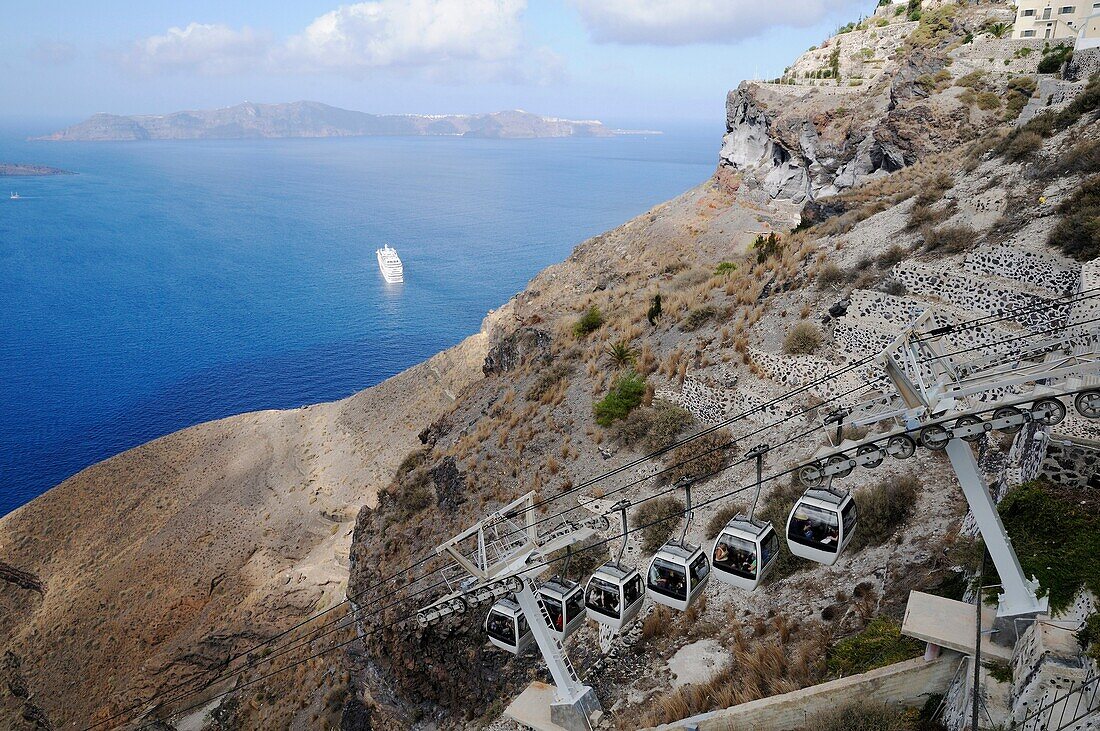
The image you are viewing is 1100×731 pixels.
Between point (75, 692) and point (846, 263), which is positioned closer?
A: point (846, 263)

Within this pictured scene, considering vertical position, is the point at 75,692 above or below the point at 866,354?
below

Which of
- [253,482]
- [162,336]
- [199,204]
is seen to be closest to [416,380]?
[253,482]

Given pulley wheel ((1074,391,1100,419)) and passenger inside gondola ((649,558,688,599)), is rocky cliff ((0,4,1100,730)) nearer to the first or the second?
passenger inside gondola ((649,558,688,599))

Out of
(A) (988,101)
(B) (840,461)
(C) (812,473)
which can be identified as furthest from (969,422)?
(A) (988,101)

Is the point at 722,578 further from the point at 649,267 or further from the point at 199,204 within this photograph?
the point at 199,204

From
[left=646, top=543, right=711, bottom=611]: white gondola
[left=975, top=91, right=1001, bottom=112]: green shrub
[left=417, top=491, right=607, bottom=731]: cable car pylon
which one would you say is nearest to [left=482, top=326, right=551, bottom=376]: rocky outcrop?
[left=417, top=491, right=607, bottom=731]: cable car pylon

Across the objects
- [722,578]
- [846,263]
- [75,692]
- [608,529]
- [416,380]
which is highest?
[846,263]
